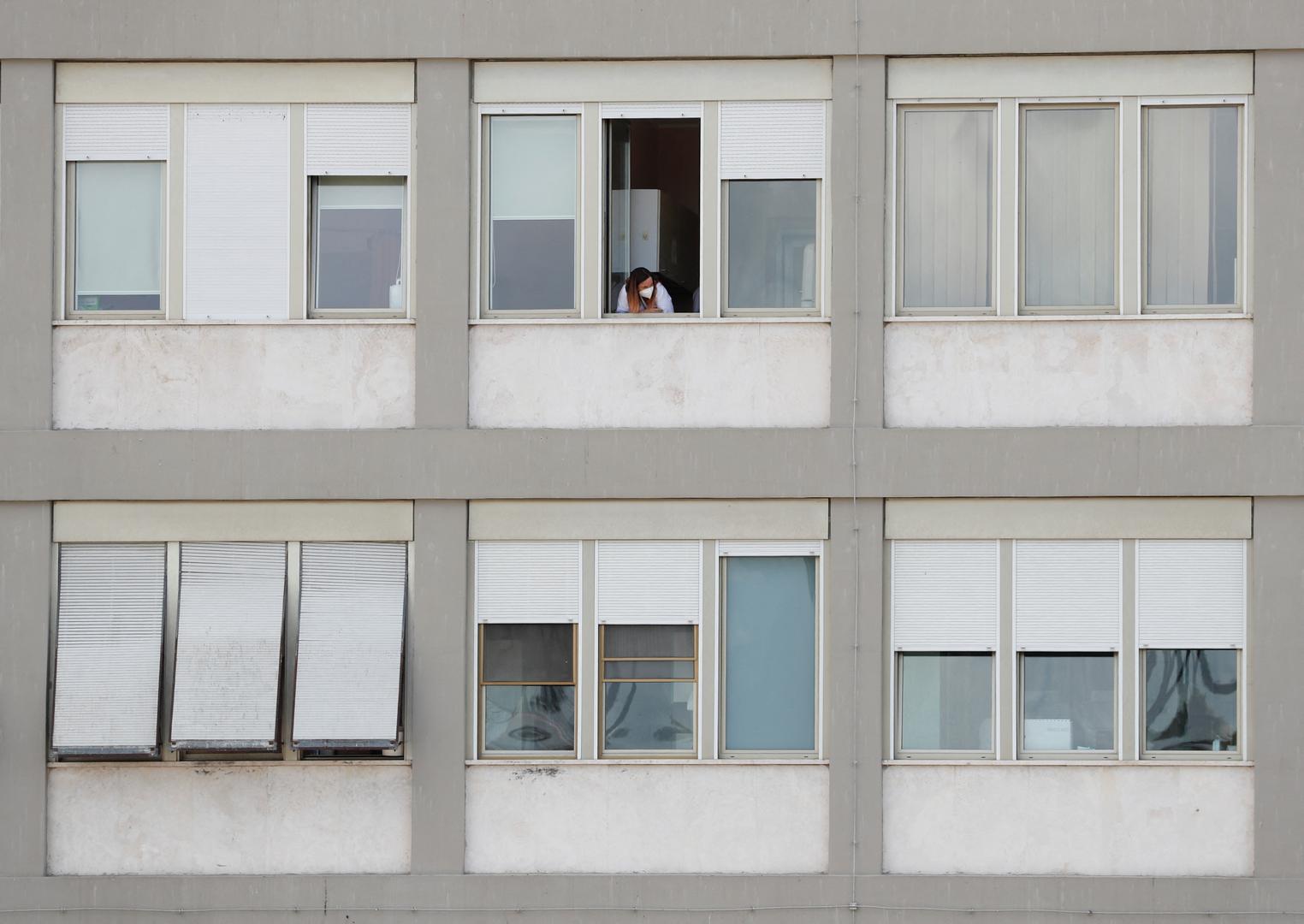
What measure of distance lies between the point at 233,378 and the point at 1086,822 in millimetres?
7172

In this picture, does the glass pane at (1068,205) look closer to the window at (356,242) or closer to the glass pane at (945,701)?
the glass pane at (945,701)

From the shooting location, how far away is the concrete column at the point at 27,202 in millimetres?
12859

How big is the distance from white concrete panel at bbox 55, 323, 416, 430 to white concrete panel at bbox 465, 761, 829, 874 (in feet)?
9.71

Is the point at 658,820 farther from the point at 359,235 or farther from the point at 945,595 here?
the point at 359,235

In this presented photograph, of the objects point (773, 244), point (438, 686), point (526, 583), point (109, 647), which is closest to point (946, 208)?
point (773, 244)

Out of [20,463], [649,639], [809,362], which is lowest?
[649,639]

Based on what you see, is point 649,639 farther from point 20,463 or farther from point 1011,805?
point 20,463

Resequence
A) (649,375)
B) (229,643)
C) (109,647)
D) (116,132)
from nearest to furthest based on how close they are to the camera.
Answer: (229,643)
(109,647)
(649,375)
(116,132)

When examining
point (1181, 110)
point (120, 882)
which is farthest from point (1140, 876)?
point (120, 882)

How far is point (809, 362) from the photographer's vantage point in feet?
42.0

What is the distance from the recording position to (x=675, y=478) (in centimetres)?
1270

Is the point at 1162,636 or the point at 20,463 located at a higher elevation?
the point at 20,463

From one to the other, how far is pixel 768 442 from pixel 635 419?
39.7 inches

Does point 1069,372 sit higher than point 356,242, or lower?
lower
